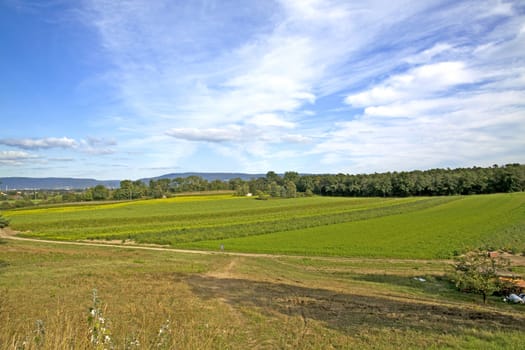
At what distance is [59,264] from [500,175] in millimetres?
155054

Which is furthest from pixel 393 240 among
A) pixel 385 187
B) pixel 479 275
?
pixel 385 187

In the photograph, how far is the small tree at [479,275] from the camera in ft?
52.7

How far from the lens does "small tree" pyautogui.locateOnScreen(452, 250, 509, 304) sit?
16.1m

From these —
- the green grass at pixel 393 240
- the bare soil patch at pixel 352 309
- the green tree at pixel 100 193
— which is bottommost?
the green grass at pixel 393 240

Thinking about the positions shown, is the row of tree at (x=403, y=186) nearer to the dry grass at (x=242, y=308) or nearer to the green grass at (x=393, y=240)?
the green grass at (x=393, y=240)

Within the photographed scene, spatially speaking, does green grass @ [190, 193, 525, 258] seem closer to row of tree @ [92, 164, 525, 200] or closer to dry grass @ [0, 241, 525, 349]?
dry grass @ [0, 241, 525, 349]

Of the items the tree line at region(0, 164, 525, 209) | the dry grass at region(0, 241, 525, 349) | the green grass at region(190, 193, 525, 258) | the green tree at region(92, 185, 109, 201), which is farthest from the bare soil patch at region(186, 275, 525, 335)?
the green tree at region(92, 185, 109, 201)

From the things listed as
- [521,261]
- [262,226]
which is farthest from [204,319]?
[262,226]

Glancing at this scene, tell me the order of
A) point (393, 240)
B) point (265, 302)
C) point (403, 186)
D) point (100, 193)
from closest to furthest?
1. point (265, 302)
2. point (393, 240)
3. point (100, 193)
4. point (403, 186)

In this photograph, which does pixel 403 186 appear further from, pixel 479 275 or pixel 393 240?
pixel 479 275

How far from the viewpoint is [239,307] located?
42.1 feet

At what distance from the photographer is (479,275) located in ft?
54.2

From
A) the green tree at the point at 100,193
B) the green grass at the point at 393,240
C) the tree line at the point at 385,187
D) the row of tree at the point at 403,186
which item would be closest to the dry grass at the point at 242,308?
the green grass at the point at 393,240

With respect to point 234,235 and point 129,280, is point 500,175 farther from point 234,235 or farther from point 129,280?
point 129,280
